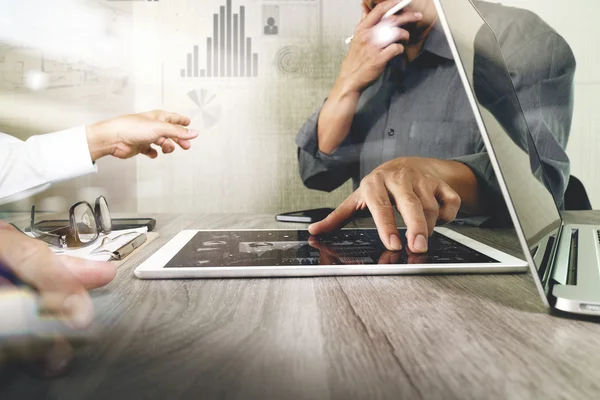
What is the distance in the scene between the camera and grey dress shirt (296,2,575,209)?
136 cm

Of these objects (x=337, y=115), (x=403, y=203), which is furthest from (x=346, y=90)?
(x=403, y=203)

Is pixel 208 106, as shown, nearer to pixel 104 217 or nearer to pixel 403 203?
pixel 104 217

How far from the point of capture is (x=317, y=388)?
193 mm

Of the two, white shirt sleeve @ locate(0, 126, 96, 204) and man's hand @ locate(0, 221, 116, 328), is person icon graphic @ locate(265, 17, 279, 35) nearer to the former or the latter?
white shirt sleeve @ locate(0, 126, 96, 204)

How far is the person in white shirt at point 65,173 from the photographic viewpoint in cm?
26

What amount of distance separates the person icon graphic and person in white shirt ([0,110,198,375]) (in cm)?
106

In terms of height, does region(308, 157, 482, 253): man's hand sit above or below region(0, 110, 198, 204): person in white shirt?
below

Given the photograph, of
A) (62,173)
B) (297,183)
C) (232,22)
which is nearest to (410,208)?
(62,173)

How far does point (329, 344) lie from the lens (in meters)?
0.25

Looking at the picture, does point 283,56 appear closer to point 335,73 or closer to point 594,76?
point 335,73

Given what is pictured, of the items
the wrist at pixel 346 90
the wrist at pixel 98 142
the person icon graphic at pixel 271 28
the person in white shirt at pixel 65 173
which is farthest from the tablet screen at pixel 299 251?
the person icon graphic at pixel 271 28

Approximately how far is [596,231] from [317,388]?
0.61 metres

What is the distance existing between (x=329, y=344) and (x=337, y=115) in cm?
135

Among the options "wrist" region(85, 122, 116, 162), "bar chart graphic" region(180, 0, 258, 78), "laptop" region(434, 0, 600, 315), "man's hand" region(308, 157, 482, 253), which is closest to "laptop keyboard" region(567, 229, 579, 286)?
"laptop" region(434, 0, 600, 315)
